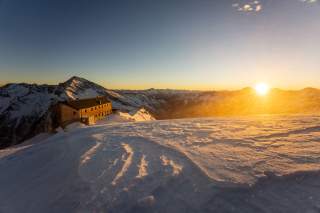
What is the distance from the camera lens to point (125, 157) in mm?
6930

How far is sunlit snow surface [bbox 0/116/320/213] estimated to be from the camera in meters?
4.21

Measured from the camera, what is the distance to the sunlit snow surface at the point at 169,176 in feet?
13.8

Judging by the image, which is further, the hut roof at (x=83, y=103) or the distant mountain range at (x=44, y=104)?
the distant mountain range at (x=44, y=104)

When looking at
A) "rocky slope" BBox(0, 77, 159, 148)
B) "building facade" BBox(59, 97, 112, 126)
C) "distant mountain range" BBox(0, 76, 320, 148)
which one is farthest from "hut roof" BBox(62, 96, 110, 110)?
"rocky slope" BBox(0, 77, 159, 148)

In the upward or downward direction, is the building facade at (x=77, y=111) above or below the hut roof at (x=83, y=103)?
below

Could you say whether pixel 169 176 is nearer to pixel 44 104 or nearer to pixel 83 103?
pixel 83 103

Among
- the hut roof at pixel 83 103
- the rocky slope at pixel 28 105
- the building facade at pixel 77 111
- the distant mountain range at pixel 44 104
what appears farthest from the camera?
the rocky slope at pixel 28 105

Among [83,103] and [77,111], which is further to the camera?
[83,103]

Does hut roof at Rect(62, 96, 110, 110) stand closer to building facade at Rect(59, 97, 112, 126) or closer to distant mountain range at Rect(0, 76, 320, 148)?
building facade at Rect(59, 97, 112, 126)

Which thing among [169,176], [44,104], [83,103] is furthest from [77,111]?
[44,104]

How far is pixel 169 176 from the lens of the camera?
210 inches

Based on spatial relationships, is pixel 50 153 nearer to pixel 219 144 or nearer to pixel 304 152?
pixel 219 144

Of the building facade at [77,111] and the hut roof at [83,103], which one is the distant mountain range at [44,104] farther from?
the building facade at [77,111]

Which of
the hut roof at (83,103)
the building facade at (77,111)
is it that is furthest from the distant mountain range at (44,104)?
the building facade at (77,111)
